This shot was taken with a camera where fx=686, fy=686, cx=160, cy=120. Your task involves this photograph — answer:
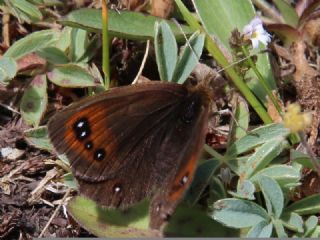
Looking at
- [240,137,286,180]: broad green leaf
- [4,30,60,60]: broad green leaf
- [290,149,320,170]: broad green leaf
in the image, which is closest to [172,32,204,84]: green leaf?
[240,137,286,180]: broad green leaf

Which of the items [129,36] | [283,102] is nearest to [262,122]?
[283,102]

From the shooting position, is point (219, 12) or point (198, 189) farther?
point (219, 12)

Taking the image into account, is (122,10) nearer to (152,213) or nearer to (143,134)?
(143,134)

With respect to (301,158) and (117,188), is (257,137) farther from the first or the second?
(117,188)

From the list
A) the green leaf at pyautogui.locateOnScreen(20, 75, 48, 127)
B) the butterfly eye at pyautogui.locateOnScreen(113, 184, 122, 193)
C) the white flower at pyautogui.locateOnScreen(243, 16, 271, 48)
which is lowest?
the green leaf at pyautogui.locateOnScreen(20, 75, 48, 127)

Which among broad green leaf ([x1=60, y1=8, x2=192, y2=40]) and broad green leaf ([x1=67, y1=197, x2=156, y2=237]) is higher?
broad green leaf ([x1=60, y1=8, x2=192, y2=40])

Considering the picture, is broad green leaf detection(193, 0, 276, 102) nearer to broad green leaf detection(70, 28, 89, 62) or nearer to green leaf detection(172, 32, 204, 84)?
green leaf detection(172, 32, 204, 84)

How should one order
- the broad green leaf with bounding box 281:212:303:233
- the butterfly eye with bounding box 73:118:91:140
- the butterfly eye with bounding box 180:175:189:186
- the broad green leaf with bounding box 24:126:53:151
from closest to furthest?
1. the butterfly eye with bounding box 180:175:189:186
2. the butterfly eye with bounding box 73:118:91:140
3. the broad green leaf with bounding box 281:212:303:233
4. the broad green leaf with bounding box 24:126:53:151

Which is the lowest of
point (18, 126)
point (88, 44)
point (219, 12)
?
point (18, 126)
